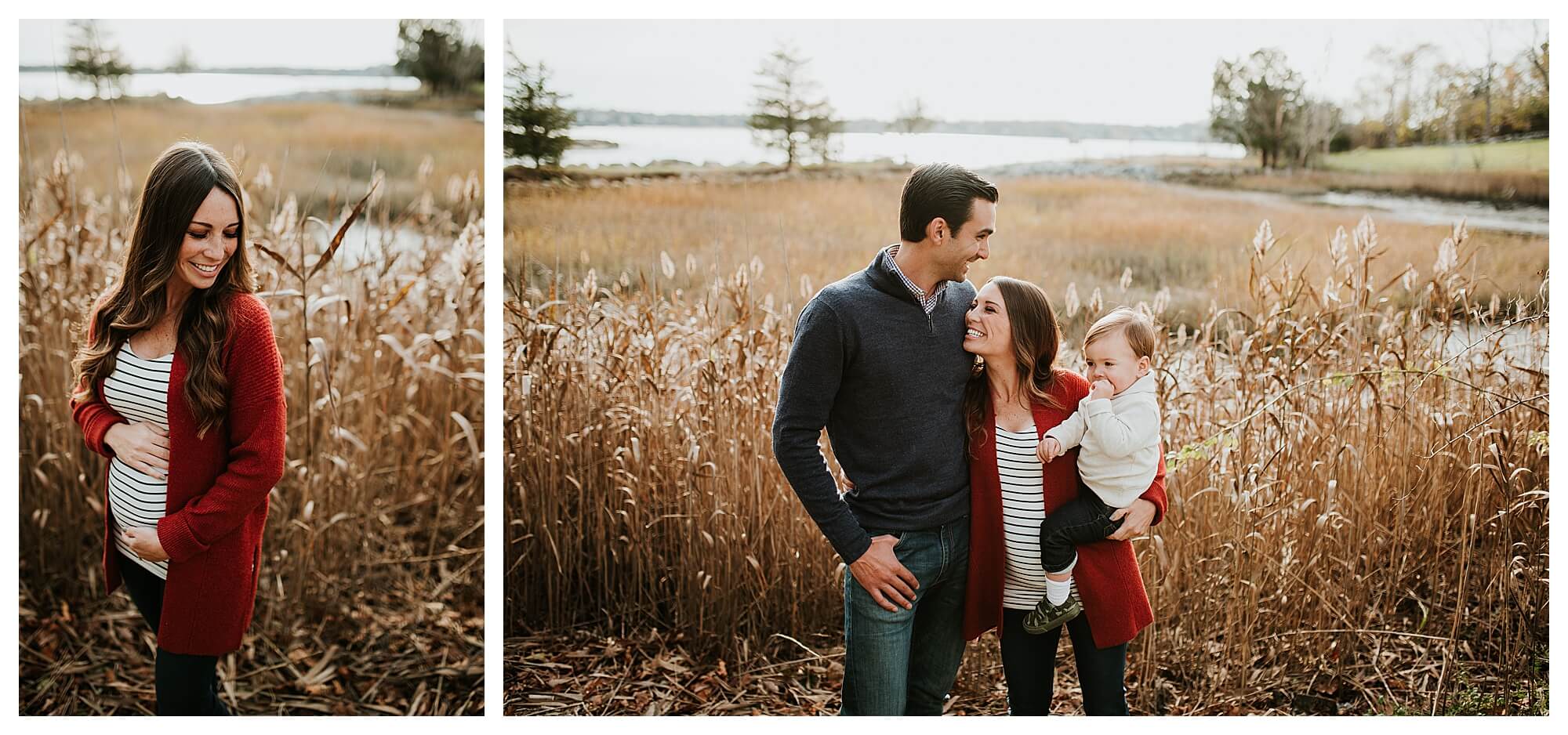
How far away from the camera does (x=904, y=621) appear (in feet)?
7.07

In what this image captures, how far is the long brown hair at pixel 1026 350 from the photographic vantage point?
2.15 metres

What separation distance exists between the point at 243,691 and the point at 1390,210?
344cm

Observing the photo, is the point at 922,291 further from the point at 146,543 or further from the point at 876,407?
the point at 146,543

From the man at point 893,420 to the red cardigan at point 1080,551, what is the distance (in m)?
0.03

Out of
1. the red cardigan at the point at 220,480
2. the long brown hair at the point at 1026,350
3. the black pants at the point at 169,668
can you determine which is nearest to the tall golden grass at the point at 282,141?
the red cardigan at the point at 220,480

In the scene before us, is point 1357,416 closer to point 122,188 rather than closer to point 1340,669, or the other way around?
point 1340,669

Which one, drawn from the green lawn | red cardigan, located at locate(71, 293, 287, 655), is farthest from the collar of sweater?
the green lawn

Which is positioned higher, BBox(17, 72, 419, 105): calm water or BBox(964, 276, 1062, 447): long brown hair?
BBox(17, 72, 419, 105): calm water

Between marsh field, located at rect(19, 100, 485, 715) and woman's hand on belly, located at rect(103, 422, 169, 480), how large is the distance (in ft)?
2.17

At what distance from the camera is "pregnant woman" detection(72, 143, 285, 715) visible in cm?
212

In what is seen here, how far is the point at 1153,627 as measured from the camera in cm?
276

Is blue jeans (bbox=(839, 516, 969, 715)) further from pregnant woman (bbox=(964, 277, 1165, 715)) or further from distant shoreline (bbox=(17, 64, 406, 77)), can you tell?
distant shoreline (bbox=(17, 64, 406, 77))

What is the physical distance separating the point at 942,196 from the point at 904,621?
0.85 meters
